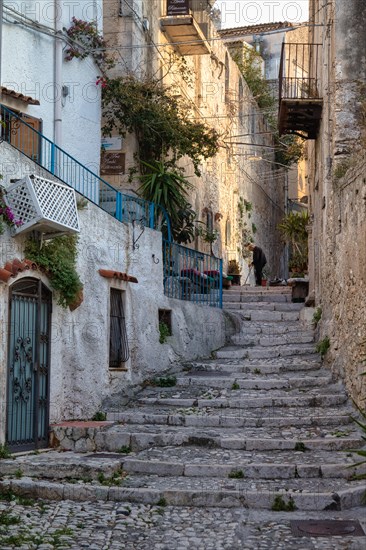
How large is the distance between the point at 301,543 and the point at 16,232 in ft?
18.1

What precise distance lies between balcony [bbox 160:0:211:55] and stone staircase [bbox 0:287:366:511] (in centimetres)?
967

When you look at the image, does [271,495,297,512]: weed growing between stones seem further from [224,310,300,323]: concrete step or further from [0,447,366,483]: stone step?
[224,310,300,323]: concrete step

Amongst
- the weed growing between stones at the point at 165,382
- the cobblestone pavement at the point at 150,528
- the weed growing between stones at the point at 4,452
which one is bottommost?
the cobblestone pavement at the point at 150,528

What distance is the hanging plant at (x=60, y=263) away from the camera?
11.7m

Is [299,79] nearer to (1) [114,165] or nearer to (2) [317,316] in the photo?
(1) [114,165]

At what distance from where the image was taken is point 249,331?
18.3m

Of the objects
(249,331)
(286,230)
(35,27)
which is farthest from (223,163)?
(35,27)

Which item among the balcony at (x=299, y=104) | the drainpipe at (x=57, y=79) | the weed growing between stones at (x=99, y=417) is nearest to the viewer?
the weed growing between stones at (x=99, y=417)

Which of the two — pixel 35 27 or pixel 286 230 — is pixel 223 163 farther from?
pixel 35 27

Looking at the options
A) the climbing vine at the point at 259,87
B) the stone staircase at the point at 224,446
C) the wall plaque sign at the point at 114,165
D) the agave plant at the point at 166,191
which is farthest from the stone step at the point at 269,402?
the climbing vine at the point at 259,87

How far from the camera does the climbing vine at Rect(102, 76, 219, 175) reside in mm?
19641

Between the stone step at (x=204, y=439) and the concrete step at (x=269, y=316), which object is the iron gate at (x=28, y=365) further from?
the concrete step at (x=269, y=316)

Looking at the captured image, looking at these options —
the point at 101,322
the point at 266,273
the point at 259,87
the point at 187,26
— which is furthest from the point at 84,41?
the point at 259,87

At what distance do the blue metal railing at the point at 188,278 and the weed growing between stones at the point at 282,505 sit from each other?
25.3 feet
